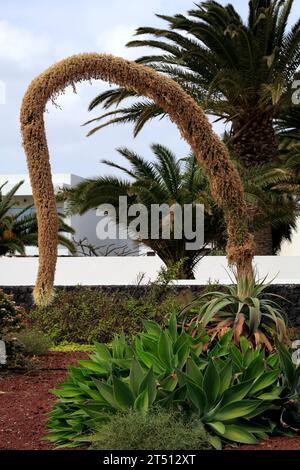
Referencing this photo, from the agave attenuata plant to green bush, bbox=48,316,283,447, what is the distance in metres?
0.53

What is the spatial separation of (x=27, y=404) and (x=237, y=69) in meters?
14.7

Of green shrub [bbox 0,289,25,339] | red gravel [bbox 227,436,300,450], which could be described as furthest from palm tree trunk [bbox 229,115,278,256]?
red gravel [bbox 227,436,300,450]

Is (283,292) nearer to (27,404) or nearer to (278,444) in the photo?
(27,404)

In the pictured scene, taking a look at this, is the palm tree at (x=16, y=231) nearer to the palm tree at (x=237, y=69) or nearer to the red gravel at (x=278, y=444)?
the palm tree at (x=237, y=69)

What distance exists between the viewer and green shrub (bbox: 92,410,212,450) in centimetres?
559

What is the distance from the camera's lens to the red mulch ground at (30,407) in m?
6.32

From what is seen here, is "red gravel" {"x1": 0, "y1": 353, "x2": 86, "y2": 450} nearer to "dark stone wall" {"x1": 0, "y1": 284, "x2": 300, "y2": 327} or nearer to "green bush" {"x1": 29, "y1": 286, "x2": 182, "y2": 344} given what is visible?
"green bush" {"x1": 29, "y1": 286, "x2": 182, "y2": 344}

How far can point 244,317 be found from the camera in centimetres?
781

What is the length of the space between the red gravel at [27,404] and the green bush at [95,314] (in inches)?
101

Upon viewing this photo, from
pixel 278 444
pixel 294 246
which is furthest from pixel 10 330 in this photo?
pixel 294 246

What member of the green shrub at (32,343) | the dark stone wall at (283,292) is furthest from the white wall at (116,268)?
the green shrub at (32,343)

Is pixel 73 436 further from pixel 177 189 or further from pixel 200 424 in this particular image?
pixel 177 189

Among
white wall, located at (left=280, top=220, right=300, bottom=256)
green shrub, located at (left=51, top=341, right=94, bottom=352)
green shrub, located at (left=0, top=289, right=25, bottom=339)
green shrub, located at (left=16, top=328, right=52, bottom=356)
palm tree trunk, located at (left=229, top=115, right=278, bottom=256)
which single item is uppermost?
palm tree trunk, located at (left=229, top=115, right=278, bottom=256)

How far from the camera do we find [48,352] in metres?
12.5
